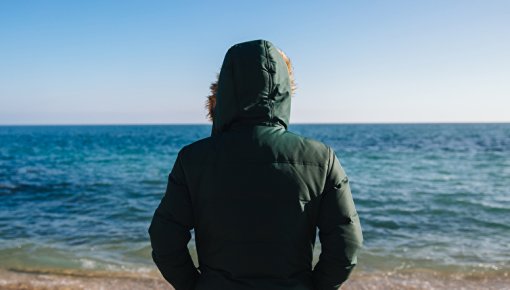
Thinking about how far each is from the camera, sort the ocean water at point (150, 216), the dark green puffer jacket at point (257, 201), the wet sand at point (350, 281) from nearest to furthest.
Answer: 1. the dark green puffer jacket at point (257, 201)
2. the wet sand at point (350, 281)
3. the ocean water at point (150, 216)

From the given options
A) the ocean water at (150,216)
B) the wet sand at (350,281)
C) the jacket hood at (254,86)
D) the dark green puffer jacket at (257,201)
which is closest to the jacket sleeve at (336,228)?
the dark green puffer jacket at (257,201)

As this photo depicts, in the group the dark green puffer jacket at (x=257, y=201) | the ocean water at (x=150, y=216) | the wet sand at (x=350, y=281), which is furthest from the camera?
the ocean water at (x=150, y=216)

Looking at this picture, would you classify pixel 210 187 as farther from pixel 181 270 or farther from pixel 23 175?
pixel 23 175

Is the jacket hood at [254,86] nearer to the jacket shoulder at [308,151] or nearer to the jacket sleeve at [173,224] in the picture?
the jacket shoulder at [308,151]

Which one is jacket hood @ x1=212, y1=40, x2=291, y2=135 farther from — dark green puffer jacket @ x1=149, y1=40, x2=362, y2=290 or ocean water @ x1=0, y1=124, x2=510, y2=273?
ocean water @ x1=0, y1=124, x2=510, y2=273

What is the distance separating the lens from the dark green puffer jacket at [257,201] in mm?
2006

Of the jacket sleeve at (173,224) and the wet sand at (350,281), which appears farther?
the wet sand at (350,281)

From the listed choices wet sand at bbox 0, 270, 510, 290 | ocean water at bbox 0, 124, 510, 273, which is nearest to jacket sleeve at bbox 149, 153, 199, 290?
wet sand at bbox 0, 270, 510, 290

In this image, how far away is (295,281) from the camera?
2035mm

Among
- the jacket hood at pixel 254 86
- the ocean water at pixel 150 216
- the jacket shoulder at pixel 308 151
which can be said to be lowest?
the ocean water at pixel 150 216

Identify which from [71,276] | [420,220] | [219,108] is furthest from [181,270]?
[420,220]

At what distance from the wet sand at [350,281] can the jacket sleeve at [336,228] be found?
417 centimetres

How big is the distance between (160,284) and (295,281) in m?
4.54

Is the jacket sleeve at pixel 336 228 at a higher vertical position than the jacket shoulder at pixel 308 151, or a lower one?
lower
